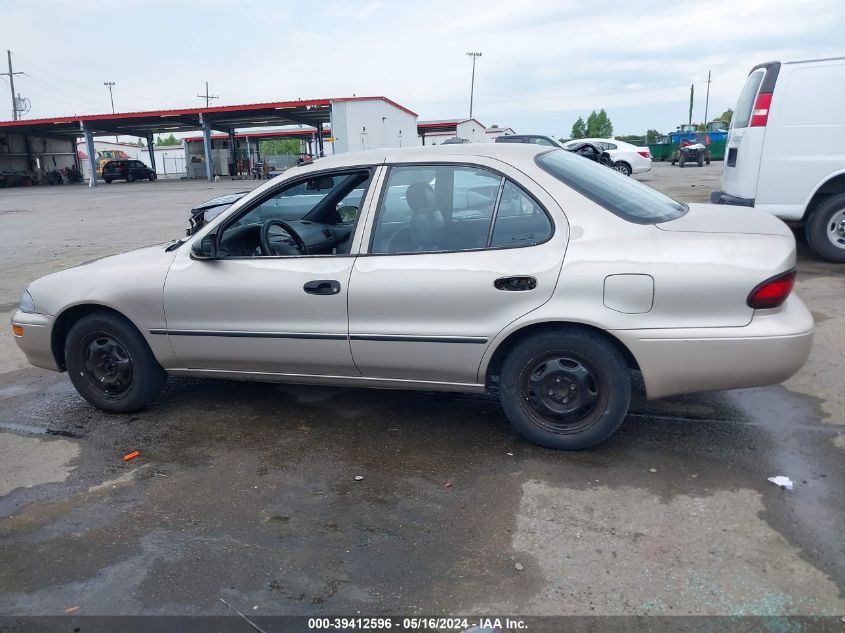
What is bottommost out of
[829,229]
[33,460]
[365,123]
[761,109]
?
[33,460]

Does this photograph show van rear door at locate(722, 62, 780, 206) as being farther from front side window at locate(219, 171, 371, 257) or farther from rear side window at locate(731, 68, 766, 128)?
front side window at locate(219, 171, 371, 257)

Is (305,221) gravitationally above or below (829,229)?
above

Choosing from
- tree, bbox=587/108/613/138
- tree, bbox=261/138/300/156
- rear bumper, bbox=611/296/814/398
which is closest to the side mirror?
rear bumper, bbox=611/296/814/398

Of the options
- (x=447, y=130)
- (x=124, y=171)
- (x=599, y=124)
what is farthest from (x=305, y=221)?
(x=599, y=124)

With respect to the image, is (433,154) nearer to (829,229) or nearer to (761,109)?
(761,109)

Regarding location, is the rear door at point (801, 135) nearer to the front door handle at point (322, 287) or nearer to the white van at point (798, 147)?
the white van at point (798, 147)

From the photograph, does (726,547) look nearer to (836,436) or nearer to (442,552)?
(442,552)

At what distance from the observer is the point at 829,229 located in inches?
308

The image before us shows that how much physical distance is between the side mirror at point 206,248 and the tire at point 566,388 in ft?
6.09

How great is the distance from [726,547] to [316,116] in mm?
46394

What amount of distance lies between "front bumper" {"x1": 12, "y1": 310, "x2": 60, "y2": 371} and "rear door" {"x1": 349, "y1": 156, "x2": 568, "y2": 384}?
2.17 metres

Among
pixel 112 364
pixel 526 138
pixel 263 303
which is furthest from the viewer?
pixel 526 138

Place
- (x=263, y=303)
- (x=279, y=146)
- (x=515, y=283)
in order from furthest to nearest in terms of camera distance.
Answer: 1. (x=279, y=146)
2. (x=263, y=303)
3. (x=515, y=283)

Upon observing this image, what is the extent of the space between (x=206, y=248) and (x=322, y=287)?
807mm
